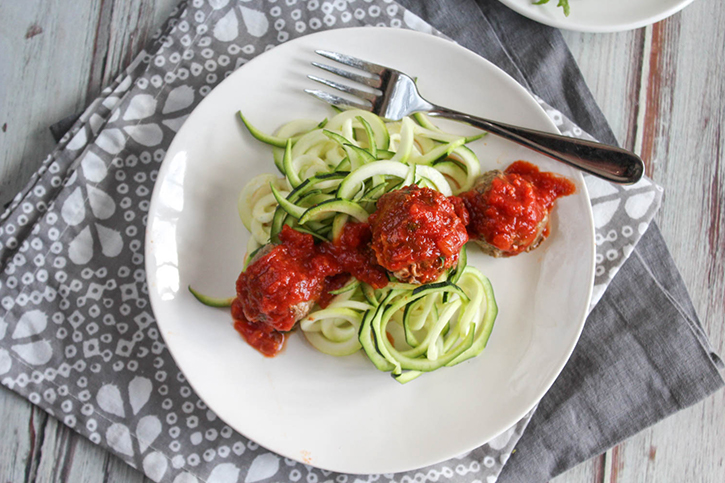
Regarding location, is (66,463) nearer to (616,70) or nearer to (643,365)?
(643,365)

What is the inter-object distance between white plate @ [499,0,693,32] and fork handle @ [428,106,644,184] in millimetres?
1064

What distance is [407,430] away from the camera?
166 inches

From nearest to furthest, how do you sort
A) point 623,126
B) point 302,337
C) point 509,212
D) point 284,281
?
point 284,281 < point 509,212 < point 302,337 < point 623,126

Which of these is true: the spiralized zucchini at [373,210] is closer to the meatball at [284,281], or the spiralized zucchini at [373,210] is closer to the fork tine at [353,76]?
the meatball at [284,281]

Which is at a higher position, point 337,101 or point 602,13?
point 602,13

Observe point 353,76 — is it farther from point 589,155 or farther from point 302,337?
point 302,337

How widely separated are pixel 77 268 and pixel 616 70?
4.72m

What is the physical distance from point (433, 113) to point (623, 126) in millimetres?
1834

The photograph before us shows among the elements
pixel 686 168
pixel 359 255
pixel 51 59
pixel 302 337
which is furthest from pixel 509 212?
pixel 51 59

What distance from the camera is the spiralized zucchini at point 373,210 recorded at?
402cm

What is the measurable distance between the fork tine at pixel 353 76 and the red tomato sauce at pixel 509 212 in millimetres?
1053

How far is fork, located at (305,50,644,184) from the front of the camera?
4172 mm

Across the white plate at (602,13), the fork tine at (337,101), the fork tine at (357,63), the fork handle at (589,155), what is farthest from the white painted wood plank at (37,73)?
Answer: the fork handle at (589,155)

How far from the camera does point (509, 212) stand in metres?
3.96
